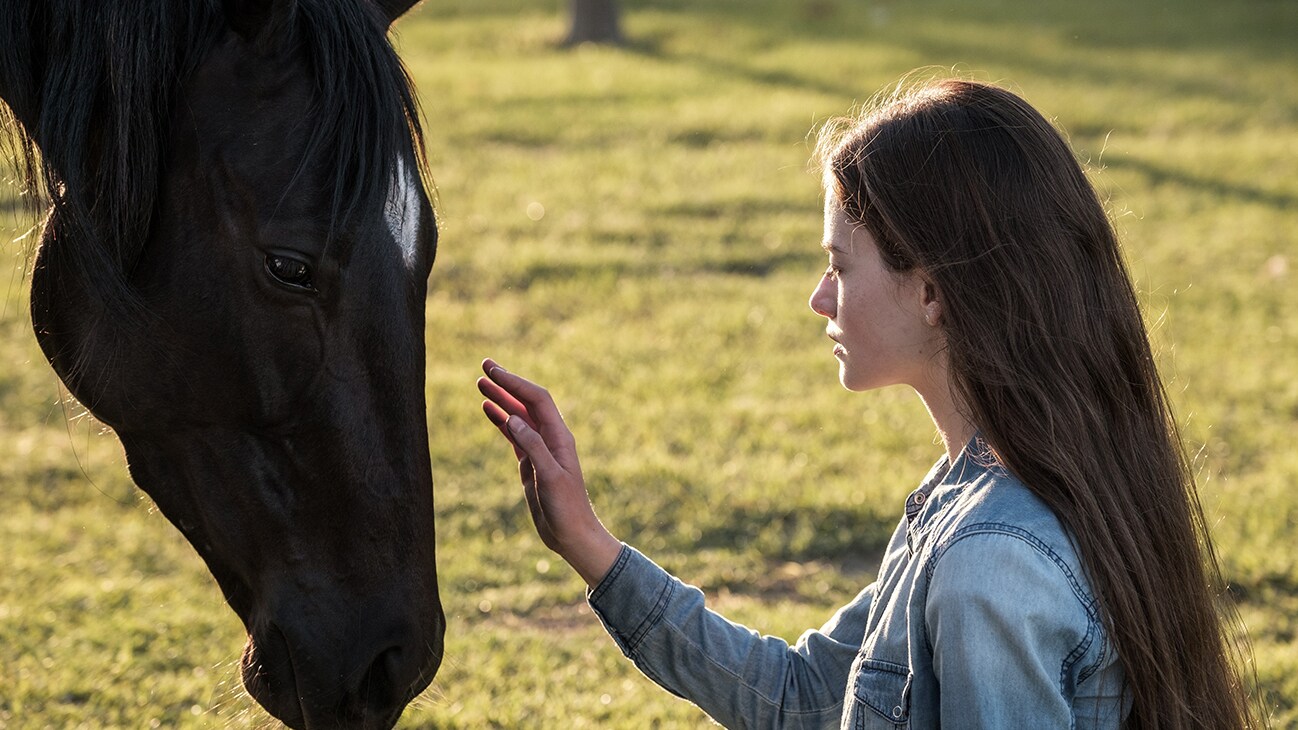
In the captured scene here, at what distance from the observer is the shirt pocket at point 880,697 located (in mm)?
1810

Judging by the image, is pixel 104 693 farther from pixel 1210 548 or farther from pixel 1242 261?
pixel 1242 261

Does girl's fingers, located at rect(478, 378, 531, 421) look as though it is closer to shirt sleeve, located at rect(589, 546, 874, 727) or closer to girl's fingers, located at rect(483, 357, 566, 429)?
girl's fingers, located at rect(483, 357, 566, 429)

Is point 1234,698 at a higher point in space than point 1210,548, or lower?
lower

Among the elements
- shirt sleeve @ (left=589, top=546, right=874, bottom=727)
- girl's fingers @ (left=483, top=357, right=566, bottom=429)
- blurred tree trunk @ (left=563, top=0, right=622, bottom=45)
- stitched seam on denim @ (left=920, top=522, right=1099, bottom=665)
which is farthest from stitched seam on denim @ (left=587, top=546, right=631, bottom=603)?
blurred tree trunk @ (left=563, top=0, right=622, bottom=45)

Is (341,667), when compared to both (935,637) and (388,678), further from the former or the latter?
(935,637)

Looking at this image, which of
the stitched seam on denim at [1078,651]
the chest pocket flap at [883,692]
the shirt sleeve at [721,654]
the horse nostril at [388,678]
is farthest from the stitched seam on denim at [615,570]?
the stitched seam on denim at [1078,651]

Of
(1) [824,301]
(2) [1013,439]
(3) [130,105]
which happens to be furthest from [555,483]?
(3) [130,105]

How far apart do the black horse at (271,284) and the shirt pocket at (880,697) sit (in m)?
0.64

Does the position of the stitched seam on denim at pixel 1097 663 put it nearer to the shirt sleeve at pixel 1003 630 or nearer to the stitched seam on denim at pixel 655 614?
the shirt sleeve at pixel 1003 630

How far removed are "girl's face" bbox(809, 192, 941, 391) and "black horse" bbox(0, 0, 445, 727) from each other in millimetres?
644

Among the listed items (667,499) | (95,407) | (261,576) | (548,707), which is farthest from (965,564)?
(667,499)

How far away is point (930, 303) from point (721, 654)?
721mm

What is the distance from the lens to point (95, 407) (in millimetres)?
2082

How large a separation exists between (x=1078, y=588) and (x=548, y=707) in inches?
77.0
